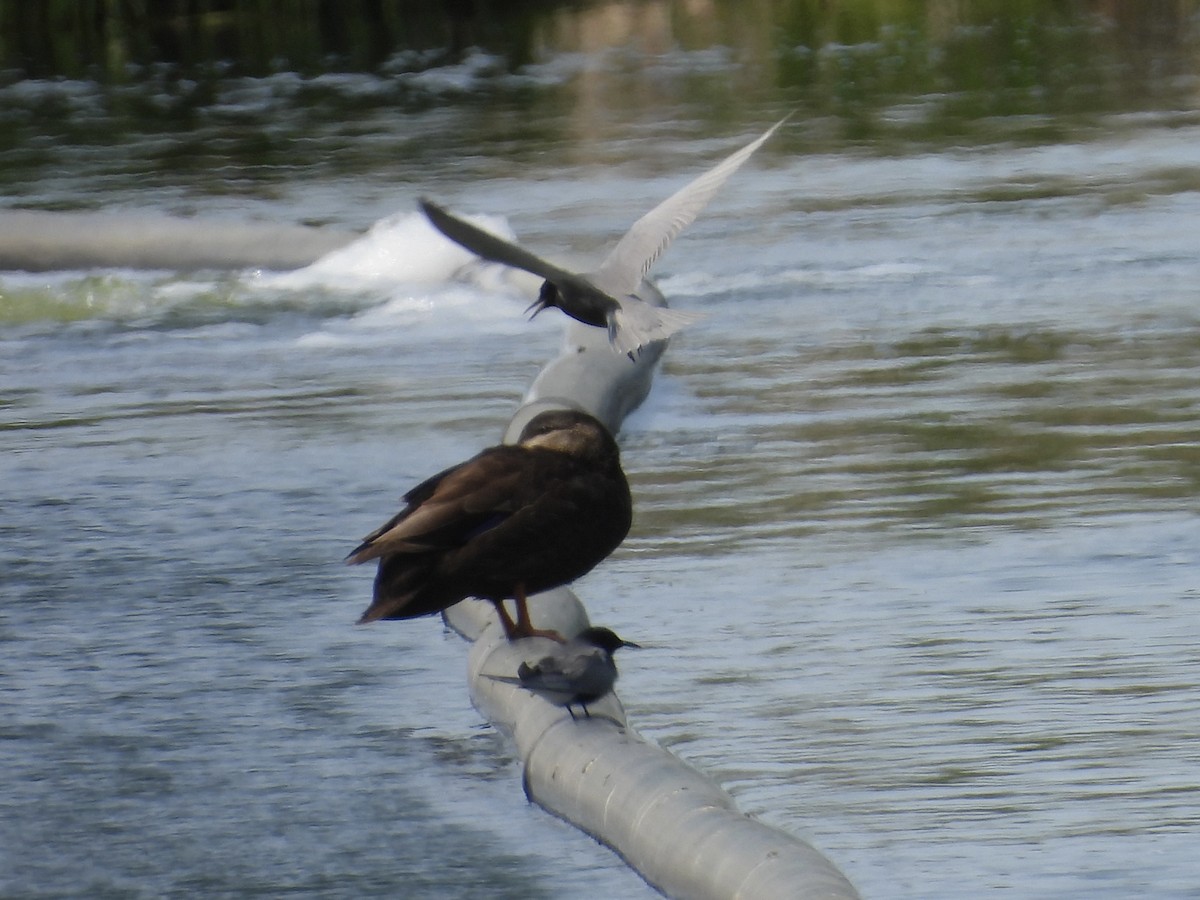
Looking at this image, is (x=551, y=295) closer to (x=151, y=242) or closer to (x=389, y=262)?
(x=389, y=262)

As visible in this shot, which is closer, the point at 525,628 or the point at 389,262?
the point at 525,628

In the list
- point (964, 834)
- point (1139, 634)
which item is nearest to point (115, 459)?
point (1139, 634)

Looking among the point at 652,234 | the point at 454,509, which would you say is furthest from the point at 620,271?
the point at 454,509

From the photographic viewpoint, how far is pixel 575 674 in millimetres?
3791

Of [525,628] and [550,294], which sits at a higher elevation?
[550,294]

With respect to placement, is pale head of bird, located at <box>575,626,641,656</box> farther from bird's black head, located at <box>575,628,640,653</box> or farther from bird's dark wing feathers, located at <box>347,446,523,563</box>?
bird's dark wing feathers, located at <box>347,446,523,563</box>

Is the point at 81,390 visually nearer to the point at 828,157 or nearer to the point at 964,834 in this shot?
the point at 964,834

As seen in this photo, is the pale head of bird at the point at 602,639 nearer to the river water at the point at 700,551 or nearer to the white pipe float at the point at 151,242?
the river water at the point at 700,551

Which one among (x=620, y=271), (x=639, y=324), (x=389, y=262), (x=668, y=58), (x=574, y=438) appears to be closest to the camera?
(x=574, y=438)

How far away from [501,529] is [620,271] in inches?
55.7

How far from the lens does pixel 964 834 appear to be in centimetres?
353

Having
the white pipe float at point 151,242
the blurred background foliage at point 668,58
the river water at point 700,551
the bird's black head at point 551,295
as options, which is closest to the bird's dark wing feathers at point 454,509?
the river water at point 700,551

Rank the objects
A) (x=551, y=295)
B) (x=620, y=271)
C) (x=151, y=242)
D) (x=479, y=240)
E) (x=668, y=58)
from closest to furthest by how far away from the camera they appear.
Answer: (x=479, y=240)
(x=551, y=295)
(x=620, y=271)
(x=151, y=242)
(x=668, y=58)

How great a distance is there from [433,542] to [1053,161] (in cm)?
803
